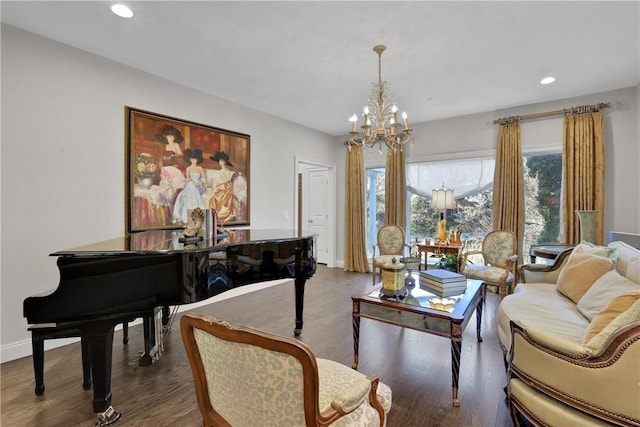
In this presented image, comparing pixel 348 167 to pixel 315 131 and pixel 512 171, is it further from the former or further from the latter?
pixel 512 171

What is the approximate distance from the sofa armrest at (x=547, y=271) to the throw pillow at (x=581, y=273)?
1.21ft

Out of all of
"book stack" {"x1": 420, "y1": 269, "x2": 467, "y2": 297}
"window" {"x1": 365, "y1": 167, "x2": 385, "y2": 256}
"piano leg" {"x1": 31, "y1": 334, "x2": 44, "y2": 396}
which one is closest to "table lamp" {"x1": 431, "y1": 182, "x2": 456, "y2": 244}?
"window" {"x1": 365, "y1": 167, "x2": 385, "y2": 256}

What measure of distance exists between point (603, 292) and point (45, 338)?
3711 millimetres

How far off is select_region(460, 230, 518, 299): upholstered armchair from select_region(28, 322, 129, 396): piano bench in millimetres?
3811

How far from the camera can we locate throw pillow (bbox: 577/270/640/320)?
6.32ft

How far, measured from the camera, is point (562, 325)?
196 centimetres

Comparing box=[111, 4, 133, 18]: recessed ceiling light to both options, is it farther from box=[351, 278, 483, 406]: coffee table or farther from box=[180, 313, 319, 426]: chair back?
box=[351, 278, 483, 406]: coffee table

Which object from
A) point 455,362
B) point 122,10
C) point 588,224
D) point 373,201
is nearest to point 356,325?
point 455,362

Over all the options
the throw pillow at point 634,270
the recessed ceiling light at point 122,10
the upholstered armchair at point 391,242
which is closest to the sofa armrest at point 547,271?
the throw pillow at point 634,270

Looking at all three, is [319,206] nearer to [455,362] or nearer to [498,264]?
[498,264]

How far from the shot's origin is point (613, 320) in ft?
4.43

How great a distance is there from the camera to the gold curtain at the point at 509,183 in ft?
14.3

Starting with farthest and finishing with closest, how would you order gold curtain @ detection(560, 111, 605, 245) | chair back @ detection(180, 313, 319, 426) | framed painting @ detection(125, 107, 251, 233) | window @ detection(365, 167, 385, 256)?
1. window @ detection(365, 167, 385, 256)
2. gold curtain @ detection(560, 111, 605, 245)
3. framed painting @ detection(125, 107, 251, 233)
4. chair back @ detection(180, 313, 319, 426)

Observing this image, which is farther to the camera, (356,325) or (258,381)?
(356,325)
